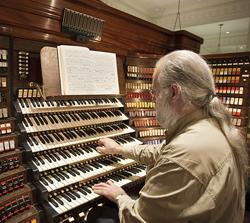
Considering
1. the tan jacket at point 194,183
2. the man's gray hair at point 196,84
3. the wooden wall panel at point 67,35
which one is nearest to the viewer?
the tan jacket at point 194,183

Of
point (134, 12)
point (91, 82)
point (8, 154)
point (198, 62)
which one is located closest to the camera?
point (198, 62)

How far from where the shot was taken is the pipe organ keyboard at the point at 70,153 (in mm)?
1740

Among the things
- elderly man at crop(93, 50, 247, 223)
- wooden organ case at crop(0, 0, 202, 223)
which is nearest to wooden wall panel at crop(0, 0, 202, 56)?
wooden organ case at crop(0, 0, 202, 223)

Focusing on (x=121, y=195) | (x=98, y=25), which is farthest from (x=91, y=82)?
(x=121, y=195)

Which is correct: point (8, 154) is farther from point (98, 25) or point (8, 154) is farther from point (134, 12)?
point (134, 12)

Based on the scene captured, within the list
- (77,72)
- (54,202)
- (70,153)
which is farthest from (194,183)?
(77,72)

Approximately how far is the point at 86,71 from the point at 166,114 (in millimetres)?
1275

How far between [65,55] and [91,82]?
1.24 ft

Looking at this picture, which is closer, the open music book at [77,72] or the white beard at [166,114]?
the white beard at [166,114]

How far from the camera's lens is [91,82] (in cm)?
229

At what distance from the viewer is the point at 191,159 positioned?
38.3 inches

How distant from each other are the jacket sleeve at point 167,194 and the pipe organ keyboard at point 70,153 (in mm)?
857

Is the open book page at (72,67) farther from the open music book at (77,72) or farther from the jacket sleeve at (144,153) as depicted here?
the jacket sleeve at (144,153)

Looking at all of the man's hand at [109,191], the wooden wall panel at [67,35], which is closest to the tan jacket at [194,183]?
the man's hand at [109,191]
